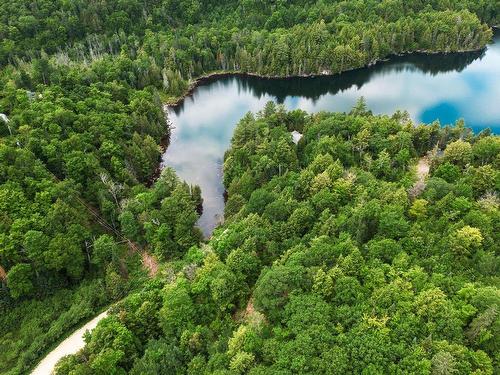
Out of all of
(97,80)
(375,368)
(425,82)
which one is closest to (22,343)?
(375,368)

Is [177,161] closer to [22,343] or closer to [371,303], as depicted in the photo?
[22,343]

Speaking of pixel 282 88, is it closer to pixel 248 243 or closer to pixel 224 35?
pixel 224 35

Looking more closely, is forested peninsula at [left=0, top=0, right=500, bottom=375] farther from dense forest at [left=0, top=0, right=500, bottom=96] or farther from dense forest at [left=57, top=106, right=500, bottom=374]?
dense forest at [left=0, top=0, right=500, bottom=96]

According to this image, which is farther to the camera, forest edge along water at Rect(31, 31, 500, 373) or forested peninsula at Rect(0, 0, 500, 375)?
forest edge along water at Rect(31, 31, 500, 373)

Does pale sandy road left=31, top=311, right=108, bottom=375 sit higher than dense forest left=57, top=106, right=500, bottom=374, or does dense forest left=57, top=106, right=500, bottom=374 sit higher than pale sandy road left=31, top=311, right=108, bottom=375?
dense forest left=57, top=106, right=500, bottom=374

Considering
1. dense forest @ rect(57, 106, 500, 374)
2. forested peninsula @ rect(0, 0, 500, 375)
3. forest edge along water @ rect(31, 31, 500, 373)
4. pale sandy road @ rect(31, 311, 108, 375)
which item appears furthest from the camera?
forest edge along water @ rect(31, 31, 500, 373)

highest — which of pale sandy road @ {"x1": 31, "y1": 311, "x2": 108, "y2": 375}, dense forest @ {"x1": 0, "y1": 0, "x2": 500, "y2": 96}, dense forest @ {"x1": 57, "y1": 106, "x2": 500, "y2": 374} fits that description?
dense forest @ {"x1": 0, "y1": 0, "x2": 500, "y2": 96}

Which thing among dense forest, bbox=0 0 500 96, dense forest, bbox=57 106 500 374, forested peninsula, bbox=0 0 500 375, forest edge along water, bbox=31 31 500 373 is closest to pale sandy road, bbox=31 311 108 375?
forested peninsula, bbox=0 0 500 375
